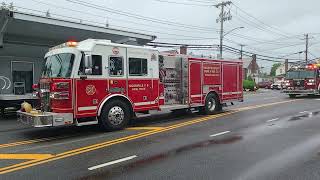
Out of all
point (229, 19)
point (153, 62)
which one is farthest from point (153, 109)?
point (229, 19)

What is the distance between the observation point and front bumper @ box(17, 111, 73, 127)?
1128cm

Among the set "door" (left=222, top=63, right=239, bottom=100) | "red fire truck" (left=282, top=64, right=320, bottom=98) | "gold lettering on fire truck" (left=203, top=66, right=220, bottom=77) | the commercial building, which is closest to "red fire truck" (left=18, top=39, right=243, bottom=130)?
Answer: "gold lettering on fire truck" (left=203, top=66, right=220, bottom=77)

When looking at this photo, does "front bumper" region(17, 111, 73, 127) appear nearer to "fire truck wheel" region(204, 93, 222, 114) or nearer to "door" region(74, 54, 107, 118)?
"door" region(74, 54, 107, 118)

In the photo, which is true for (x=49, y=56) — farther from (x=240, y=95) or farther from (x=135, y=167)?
(x=240, y=95)

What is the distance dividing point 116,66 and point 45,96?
7.58 feet

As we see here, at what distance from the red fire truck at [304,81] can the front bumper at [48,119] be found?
2318 cm

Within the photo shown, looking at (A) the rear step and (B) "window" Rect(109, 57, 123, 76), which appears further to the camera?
(B) "window" Rect(109, 57, 123, 76)

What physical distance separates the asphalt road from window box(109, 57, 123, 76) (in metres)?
1.82

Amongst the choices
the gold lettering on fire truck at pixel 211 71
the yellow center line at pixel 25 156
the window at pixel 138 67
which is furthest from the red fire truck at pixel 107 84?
the yellow center line at pixel 25 156

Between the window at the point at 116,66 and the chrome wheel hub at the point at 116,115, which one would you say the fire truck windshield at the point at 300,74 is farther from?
the chrome wheel hub at the point at 116,115

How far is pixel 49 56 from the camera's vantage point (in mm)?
13086

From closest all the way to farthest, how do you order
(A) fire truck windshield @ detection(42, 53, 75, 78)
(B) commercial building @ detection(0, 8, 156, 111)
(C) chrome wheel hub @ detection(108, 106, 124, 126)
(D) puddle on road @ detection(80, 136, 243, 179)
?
(D) puddle on road @ detection(80, 136, 243, 179), (A) fire truck windshield @ detection(42, 53, 75, 78), (C) chrome wheel hub @ detection(108, 106, 124, 126), (B) commercial building @ detection(0, 8, 156, 111)

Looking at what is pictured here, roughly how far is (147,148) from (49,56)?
5139mm

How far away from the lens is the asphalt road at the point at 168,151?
7.49 metres
